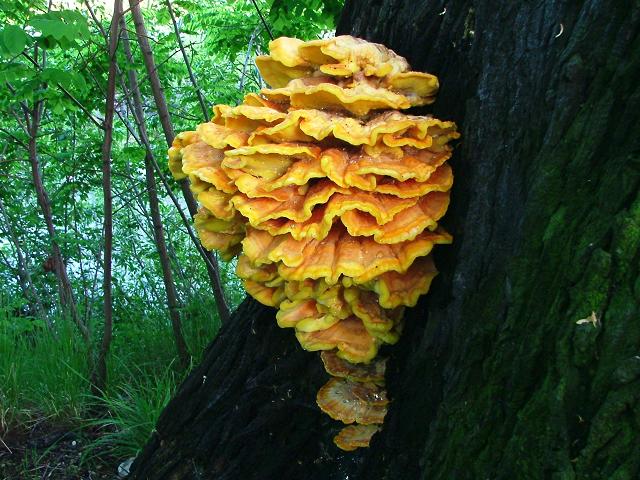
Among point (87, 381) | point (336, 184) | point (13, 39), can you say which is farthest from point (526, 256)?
point (87, 381)

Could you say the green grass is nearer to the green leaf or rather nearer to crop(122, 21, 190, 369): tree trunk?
crop(122, 21, 190, 369): tree trunk

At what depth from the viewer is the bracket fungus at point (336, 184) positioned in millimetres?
1639

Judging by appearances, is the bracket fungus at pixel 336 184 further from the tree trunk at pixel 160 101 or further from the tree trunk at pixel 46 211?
the tree trunk at pixel 46 211

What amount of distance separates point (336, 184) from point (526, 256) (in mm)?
559

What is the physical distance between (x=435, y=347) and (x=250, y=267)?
636 mm

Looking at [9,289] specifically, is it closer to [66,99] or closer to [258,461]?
[66,99]

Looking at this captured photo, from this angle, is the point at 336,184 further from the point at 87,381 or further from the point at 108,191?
the point at 87,381

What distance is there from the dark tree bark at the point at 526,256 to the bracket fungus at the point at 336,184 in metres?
0.12

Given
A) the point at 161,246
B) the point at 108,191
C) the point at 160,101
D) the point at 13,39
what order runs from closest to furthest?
the point at 13,39 < the point at 108,191 < the point at 160,101 < the point at 161,246

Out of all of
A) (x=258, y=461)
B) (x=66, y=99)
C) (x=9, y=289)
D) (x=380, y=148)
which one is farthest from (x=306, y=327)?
(x=9, y=289)

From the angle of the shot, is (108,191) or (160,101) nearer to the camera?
(108,191)

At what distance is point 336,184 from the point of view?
165cm

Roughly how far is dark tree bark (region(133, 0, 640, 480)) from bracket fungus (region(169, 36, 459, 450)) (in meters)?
0.12

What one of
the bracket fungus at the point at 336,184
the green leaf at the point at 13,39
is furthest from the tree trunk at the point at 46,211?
the bracket fungus at the point at 336,184
